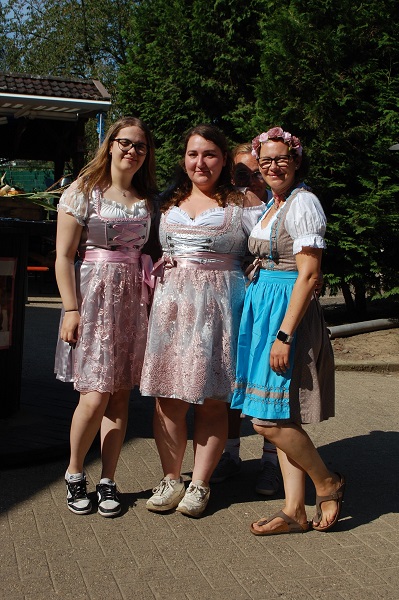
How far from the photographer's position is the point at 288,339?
3.67 m

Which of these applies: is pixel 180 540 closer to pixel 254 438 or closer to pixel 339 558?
pixel 339 558

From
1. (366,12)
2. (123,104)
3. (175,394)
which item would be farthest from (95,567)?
(123,104)

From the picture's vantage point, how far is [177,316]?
4.00 metres

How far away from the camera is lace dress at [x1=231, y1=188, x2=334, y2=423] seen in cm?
373

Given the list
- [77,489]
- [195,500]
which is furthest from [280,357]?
[77,489]

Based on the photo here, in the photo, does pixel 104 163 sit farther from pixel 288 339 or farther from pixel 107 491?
pixel 107 491

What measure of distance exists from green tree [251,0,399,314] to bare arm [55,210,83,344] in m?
6.40

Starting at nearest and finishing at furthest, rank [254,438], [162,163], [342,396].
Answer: [254,438], [342,396], [162,163]

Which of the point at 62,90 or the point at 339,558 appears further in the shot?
the point at 62,90

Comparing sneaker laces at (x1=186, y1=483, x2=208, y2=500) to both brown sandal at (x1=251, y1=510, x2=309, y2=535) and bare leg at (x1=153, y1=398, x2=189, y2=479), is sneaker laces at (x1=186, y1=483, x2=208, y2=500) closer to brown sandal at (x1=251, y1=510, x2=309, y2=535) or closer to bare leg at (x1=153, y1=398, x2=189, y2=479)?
bare leg at (x1=153, y1=398, x2=189, y2=479)

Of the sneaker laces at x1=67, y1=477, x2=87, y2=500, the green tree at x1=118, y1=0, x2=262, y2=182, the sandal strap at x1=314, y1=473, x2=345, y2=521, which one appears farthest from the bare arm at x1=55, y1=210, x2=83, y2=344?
the green tree at x1=118, y1=0, x2=262, y2=182

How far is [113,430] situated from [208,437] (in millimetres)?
480

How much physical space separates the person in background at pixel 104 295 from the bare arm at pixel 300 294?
2.62 ft

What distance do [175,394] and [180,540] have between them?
2.23 feet
